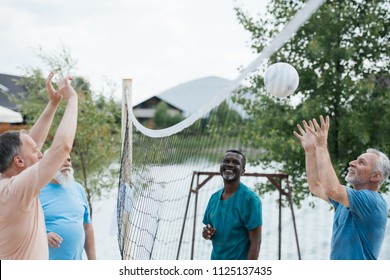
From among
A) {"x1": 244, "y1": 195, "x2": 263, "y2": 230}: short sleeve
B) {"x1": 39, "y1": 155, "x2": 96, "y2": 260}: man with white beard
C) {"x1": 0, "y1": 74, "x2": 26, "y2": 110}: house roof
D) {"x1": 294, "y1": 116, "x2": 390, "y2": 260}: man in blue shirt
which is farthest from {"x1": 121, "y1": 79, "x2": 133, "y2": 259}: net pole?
{"x1": 0, "y1": 74, "x2": 26, "y2": 110}: house roof

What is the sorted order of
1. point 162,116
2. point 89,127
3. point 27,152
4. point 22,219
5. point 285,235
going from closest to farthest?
point 22,219 → point 27,152 → point 89,127 → point 285,235 → point 162,116

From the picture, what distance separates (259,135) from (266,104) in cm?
58

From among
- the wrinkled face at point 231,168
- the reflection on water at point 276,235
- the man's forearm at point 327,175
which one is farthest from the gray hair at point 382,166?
the reflection on water at point 276,235

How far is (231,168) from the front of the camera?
348 cm

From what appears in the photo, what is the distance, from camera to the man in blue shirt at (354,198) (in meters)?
2.80

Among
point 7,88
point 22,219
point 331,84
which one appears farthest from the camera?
point 7,88

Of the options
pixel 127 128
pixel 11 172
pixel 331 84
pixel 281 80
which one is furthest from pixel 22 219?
pixel 331 84

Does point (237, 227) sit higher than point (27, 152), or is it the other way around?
point (27, 152)

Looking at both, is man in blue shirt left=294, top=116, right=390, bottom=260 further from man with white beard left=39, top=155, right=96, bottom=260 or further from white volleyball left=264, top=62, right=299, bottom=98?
man with white beard left=39, top=155, right=96, bottom=260

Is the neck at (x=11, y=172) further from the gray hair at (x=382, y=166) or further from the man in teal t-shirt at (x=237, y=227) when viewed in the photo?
the gray hair at (x=382, y=166)

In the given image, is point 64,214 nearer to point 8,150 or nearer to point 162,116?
point 8,150

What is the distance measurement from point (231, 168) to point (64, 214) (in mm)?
1132
